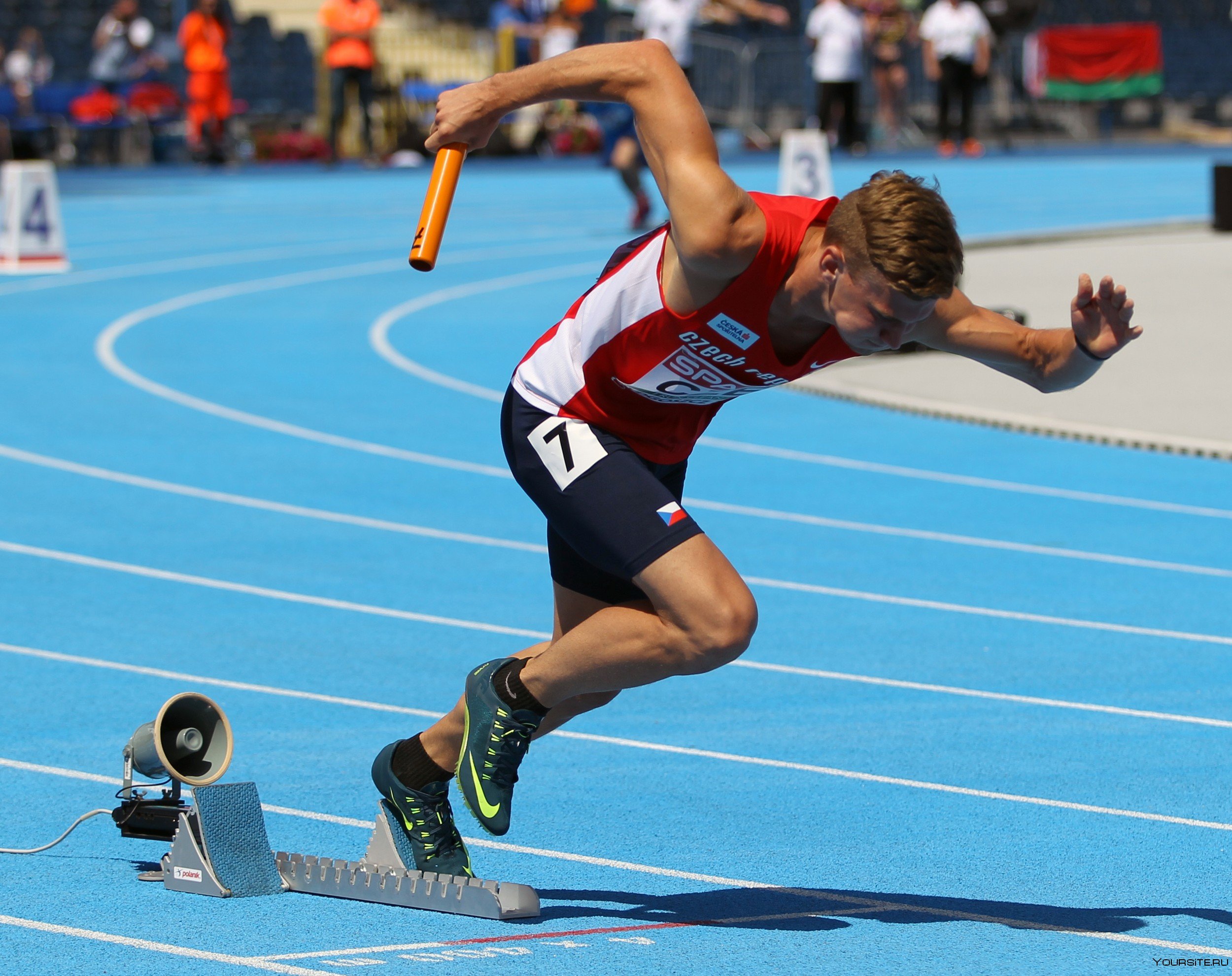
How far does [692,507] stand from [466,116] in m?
5.06

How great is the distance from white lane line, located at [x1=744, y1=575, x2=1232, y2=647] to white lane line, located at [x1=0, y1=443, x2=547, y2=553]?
3.81ft

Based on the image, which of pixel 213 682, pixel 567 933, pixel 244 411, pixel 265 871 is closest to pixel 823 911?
pixel 567 933

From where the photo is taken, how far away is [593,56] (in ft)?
13.9

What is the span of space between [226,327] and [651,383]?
11.1 metres

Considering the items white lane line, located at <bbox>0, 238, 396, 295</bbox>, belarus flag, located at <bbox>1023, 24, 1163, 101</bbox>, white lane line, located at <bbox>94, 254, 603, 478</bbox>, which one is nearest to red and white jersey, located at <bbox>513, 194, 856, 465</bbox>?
white lane line, located at <bbox>94, 254, 603, 478</bbox>

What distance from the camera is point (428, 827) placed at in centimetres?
453

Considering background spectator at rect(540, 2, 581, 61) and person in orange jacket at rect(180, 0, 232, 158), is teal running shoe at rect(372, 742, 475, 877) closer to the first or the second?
background spectator at rect(540, 2, 581, 61)

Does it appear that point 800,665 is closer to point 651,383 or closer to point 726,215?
point 651,383

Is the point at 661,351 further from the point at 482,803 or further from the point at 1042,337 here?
the point at 482,803

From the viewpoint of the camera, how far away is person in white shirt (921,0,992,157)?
89.5 ft

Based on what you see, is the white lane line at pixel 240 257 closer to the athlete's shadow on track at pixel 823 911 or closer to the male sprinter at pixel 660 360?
the male sprinter at pixel 660 360

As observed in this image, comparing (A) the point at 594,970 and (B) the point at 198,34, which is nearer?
(A) the point at 594,970

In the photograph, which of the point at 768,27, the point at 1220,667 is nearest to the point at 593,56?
the point at 1220,667

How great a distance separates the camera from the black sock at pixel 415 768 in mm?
4535
